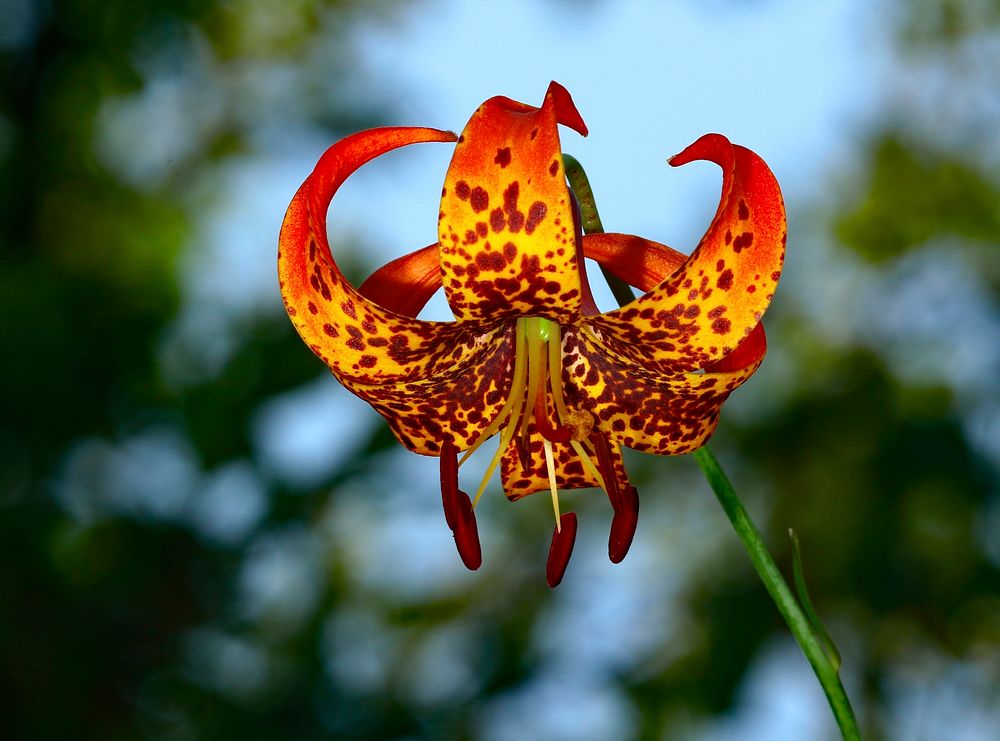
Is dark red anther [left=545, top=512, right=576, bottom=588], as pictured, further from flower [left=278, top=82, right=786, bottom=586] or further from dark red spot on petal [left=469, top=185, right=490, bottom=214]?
dark red spot on petal [left=469, top=185, right=490, bottom=214]

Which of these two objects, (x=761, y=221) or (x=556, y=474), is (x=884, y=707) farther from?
(x=761, y=221)

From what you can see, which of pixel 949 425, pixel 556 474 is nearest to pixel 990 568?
pixel 949 425

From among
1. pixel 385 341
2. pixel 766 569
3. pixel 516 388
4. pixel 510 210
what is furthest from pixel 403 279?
pixel 766 569

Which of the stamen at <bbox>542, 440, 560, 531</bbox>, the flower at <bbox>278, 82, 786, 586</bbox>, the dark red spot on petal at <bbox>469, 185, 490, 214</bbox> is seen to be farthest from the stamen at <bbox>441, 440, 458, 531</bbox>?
the dark red spot on petal at <bbox>469, 185, 490, 214</bbox>

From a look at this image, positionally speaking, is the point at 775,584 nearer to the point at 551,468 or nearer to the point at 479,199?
the point at 551,468

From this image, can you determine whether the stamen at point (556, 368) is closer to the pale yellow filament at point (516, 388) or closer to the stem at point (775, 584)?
the pale yellow filament at point (516, 388)

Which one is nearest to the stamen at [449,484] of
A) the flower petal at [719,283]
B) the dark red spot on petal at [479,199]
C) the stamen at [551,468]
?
the stamen at [551,468]
